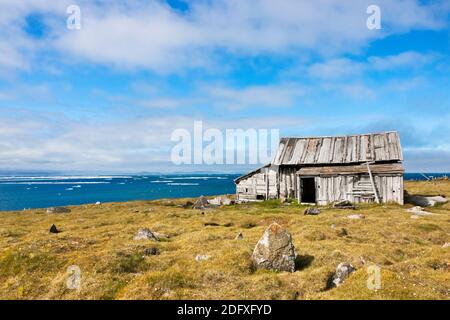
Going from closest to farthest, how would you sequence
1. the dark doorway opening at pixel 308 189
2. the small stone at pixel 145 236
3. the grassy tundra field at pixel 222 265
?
the grassy tundra field at pixel 222 265 < the small stone at pixel 145 236 < the dark doorway opening at pixel 308 189

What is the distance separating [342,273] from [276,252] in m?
2.75

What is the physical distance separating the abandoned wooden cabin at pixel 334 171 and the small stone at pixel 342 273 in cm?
2803

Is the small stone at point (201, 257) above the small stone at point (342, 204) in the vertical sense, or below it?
below

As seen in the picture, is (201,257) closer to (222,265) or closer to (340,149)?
(222,265)

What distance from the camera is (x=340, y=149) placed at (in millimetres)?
44312

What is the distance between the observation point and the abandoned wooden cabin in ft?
127

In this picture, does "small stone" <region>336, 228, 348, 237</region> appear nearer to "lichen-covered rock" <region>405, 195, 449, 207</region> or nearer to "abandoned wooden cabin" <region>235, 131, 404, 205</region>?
"abandoned wooden cabin" <region>235, 131, 404, 205</region>

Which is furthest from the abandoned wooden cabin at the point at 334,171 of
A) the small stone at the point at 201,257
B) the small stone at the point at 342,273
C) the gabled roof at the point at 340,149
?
the small stone at the point at 342,273

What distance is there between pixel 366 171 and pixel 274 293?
30.7 meters

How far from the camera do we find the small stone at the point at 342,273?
12.8 meters

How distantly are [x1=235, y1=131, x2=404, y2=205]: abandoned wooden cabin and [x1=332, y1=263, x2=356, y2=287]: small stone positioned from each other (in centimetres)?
2803

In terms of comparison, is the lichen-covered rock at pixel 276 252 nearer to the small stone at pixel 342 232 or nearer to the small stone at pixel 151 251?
the small stone at pixel 151 251
